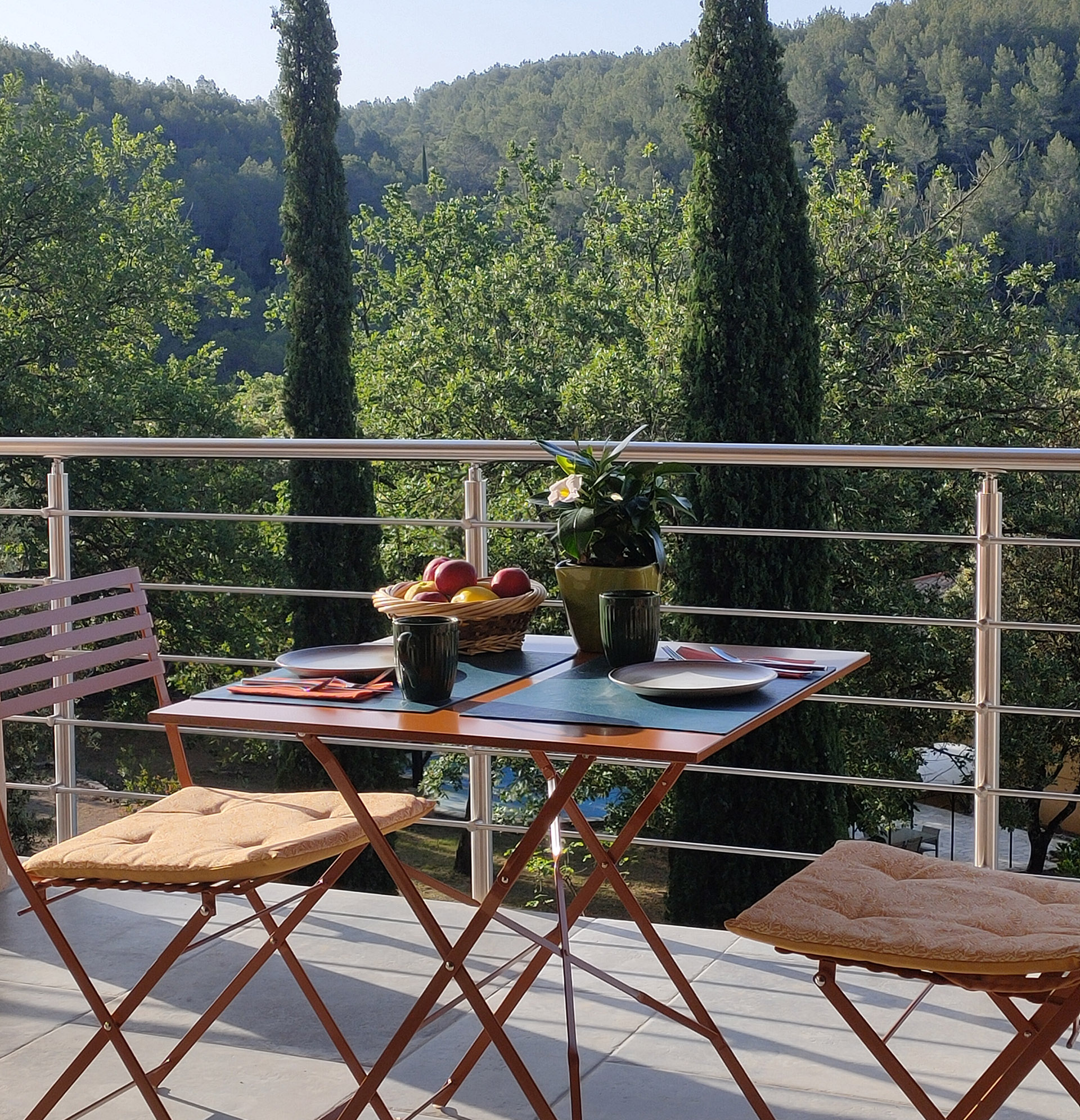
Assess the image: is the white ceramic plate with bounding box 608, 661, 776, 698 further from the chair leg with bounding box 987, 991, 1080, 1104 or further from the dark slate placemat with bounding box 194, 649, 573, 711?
the chair leg with bounding box 987, 991, 1080, 1104

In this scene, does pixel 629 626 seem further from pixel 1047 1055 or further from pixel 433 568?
pixel 1047 1055

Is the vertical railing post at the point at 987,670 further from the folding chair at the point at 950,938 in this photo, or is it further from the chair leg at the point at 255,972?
the chair leg at the point at 255,972

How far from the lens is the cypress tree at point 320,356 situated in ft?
40.2

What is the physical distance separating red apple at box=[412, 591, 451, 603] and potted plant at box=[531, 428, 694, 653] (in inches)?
6.7

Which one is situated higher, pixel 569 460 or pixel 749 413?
pixel 569 460

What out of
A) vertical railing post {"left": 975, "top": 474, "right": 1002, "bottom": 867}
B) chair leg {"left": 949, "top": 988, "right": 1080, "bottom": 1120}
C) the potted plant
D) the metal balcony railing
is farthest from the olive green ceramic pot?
vertical railing post {"left": 975, "top": 474, "right": 1002, "bottom": 867}

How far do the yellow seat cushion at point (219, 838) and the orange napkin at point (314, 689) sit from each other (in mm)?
209

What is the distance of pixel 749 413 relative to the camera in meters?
10.7

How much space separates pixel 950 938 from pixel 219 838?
1.01m

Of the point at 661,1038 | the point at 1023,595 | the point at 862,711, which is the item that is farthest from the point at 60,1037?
the point at 1023,595

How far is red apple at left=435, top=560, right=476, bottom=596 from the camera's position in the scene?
2.00 metres

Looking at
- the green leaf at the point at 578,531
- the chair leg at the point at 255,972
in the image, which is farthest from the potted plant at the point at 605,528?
the chair leg at the point at 255,972

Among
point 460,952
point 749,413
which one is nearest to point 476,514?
point 460,952

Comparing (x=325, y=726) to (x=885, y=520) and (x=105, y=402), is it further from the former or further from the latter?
(x=105, y=402)
